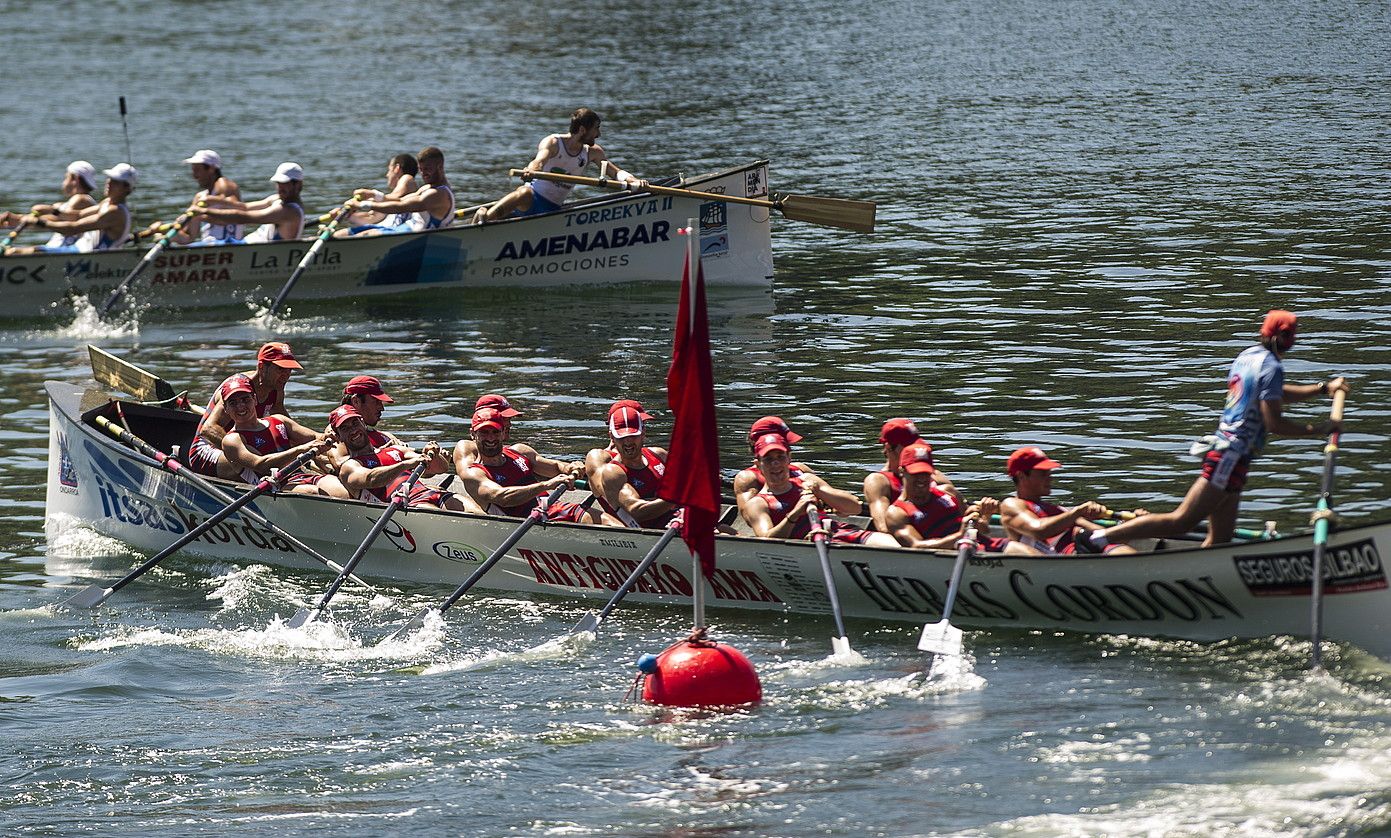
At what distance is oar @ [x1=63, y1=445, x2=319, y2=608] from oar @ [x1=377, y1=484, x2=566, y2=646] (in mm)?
2164

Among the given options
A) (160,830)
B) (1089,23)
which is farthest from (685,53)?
(160,830)

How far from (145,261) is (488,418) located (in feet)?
44.9

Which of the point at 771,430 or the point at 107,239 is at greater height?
the point at 107,239

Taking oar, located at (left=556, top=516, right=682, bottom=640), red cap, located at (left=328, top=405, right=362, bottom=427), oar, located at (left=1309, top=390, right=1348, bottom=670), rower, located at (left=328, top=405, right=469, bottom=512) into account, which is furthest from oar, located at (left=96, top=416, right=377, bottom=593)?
oar, located at (left=1309, top=390, right=1348, bottom=670)

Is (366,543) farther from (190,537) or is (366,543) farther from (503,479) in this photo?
(190,537)

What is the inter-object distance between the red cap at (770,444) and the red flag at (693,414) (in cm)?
277

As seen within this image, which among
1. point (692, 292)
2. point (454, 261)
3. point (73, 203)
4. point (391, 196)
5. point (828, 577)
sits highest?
point (73, 203)

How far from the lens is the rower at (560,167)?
1095 inches

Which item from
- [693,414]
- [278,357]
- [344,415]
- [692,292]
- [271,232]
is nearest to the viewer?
[692,292]

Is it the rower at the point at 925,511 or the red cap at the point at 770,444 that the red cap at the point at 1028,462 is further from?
the red cap at the point at 770,444

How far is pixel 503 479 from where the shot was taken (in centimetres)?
1845

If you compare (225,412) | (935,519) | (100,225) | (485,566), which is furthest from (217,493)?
(100,225)

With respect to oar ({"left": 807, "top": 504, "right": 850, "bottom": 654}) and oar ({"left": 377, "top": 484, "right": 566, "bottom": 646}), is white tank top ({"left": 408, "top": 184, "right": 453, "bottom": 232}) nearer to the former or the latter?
oar ({"left": 377, "top": 484, "right": 566, "bottom": 646})

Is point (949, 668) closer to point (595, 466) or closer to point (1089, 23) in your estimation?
point (595, 466)
